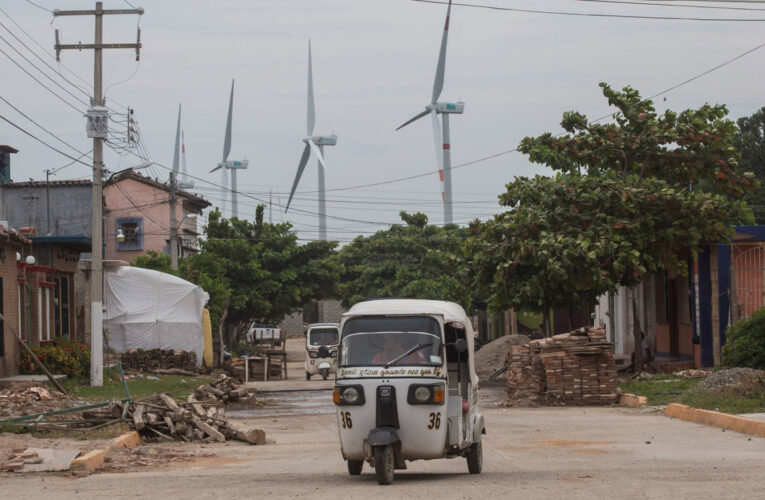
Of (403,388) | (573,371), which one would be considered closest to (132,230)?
(573,371)

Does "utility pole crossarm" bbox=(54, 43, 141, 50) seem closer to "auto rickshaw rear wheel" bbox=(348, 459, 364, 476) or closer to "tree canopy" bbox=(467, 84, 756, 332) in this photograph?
"tree canopy" bbox=(467, 84, 756, 332)

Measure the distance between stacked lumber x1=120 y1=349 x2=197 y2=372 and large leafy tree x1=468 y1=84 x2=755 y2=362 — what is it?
1417 cm

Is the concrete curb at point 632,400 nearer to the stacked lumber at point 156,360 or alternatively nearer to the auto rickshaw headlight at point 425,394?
the auto rickshaw headlight at point 425,394

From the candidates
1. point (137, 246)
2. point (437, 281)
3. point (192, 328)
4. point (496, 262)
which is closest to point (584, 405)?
point (496, 262)

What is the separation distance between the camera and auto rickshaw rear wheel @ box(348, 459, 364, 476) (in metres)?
12.4

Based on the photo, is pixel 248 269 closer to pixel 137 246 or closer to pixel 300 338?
pixel 137 246

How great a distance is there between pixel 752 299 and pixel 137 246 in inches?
1645

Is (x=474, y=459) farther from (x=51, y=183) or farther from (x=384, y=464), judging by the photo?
(x=51, y=183)

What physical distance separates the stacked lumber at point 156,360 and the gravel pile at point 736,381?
2196 centimetres

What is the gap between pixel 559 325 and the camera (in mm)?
54812

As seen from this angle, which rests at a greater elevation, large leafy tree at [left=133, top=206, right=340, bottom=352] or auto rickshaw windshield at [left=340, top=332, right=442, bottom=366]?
large leafy tree at [left=133, top=206, right=340, bottom=352]

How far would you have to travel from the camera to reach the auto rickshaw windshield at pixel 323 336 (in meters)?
42.9

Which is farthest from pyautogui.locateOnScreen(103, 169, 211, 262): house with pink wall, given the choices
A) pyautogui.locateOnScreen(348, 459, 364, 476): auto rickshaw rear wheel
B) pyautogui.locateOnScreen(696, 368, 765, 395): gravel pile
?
pyautogui.locateOnScreen(348, 459, 364, 476): auto rickshaw rear wheel

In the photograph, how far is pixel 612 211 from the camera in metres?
27.7
